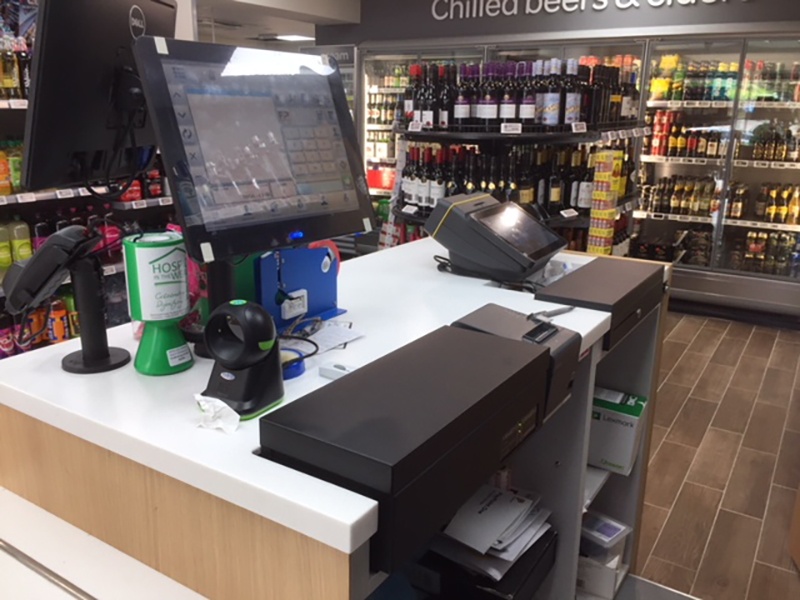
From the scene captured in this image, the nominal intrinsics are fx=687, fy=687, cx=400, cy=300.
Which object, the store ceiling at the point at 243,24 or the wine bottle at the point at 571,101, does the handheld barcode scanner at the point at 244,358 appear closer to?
the wine bottle at the point at 571,101

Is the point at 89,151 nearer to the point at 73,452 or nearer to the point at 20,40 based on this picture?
the point at 73,452

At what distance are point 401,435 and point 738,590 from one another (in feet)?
6.94

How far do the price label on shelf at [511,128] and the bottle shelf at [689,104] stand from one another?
2.91 m

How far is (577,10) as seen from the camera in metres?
6.01

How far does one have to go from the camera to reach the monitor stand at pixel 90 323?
4.03 feet

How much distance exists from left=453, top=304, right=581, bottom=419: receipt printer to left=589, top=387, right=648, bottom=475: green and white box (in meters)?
0.78

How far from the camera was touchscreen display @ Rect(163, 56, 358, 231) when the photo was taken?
44.7 inches

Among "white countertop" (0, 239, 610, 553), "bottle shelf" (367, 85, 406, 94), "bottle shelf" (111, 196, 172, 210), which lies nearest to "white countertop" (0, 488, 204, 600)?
"white countertop" (0, 239, 610, 553)

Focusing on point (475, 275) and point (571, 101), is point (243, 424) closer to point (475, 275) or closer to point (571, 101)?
point (475, 275)

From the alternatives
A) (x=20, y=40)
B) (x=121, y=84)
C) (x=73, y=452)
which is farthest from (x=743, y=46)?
(x=73, y=452)

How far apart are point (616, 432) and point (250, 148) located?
4.84ft

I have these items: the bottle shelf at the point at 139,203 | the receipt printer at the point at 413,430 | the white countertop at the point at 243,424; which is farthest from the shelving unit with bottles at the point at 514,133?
the receipt printer at the point at 413,430

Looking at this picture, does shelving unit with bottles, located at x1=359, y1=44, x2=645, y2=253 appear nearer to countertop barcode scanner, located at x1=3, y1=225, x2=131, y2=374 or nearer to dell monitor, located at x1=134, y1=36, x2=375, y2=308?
dell monitor, located at x1=134, y1=36, x2=375, y2=308

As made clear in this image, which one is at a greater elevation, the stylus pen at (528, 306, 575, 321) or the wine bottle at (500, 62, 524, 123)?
the wine bottle at (500, 62, 524, 123)
